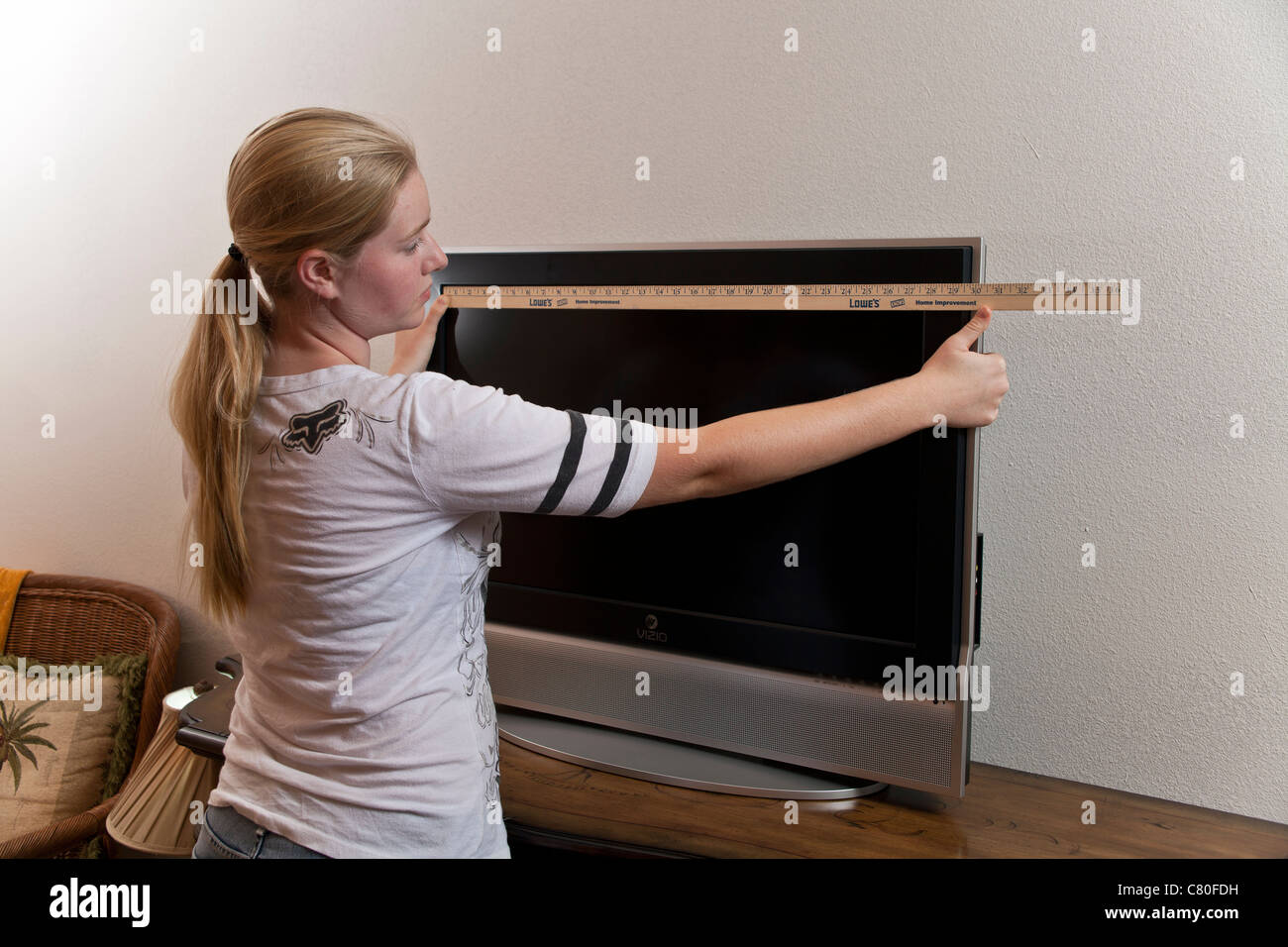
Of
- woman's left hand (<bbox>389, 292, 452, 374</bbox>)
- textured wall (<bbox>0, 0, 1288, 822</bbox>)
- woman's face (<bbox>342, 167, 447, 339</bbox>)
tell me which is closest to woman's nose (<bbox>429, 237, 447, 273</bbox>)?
woman's face (<bbox>342, 167, 447, 339</bbox>)

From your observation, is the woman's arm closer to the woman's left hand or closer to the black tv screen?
the black tv screen

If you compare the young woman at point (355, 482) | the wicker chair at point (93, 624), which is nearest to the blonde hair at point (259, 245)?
the young woman at point (355, 482)

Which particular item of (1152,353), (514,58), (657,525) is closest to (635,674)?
(657,525)

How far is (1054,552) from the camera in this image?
1.70 meters

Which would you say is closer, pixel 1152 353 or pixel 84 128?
pixel 1152 353

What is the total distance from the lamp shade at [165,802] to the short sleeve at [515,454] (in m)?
1.01

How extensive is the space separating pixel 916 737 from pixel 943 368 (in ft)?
1.91

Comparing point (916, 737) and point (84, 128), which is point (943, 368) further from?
point (84, 128)

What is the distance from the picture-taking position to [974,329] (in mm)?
1371

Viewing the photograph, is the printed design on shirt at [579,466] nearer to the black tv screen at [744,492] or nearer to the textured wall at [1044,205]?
the black tv screen at [744,492]

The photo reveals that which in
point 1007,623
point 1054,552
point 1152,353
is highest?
point 1152,353

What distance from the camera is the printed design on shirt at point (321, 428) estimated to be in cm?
112

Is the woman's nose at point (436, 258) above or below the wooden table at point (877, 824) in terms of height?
above

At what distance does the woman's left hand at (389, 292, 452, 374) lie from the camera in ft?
5.97
